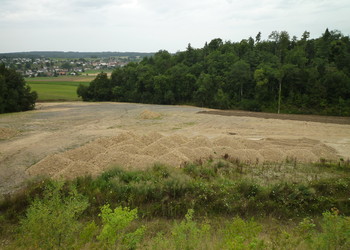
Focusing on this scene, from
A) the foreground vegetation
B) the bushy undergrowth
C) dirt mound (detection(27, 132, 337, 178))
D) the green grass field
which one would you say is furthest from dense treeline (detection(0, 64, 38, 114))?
the bushy undergrowth

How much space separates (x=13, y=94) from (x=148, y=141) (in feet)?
91.1

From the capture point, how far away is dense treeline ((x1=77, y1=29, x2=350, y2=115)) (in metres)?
37.4

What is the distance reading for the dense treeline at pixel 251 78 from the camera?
37438 mm

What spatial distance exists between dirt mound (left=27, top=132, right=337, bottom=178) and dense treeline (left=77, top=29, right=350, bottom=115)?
21.4 m

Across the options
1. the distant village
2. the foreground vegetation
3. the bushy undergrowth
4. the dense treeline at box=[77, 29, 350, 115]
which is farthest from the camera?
the distant village

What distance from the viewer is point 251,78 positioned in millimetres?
43438

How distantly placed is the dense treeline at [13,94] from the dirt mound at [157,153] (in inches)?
996

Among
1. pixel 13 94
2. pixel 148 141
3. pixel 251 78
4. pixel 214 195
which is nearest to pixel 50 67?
pixel 13 94

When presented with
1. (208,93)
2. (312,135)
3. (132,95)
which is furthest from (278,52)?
(312,135)

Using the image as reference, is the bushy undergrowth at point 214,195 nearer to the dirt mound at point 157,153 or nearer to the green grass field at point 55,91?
the dirt mound at point 157,153

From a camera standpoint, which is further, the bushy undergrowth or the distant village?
the distant village

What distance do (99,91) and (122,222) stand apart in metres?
50.9

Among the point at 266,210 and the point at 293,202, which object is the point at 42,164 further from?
the point at 293,202

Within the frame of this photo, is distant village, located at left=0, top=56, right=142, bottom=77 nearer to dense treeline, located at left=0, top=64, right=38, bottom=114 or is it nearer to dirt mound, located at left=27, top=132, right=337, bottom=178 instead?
dense treeline, located at left=0, top=64, right=38, bottom=114
